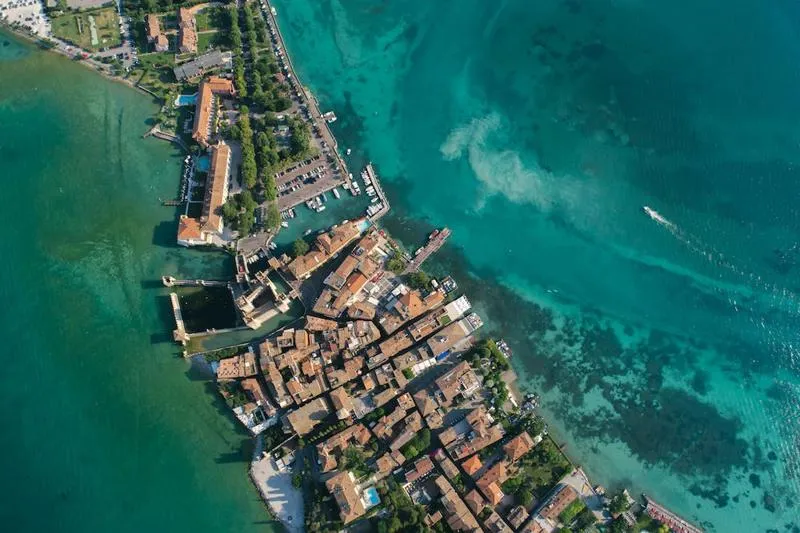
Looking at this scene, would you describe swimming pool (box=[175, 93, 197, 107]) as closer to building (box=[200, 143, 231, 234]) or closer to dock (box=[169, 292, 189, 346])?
building (box=[200, 143, 231, 234])

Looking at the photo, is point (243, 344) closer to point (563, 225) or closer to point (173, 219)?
point (173, 219)

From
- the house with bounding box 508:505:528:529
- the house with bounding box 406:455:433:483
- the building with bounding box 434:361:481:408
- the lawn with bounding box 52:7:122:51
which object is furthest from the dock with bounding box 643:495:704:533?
the lawn with bounding box 52:7:122:51

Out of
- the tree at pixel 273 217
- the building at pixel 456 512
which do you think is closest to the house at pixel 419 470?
the building at pixel 456 512

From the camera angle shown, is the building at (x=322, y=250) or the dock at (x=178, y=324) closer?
the dock at (x=178, y=324)

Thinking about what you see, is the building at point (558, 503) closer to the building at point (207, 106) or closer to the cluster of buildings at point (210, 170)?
the cluster of buildings at point (210, 170)

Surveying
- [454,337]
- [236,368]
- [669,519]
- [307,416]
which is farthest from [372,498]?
[669,519]

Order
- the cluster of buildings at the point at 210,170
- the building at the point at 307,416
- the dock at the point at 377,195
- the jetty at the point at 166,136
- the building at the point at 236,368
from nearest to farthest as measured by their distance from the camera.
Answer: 1. the building at the point at 307,416
2. the building at the point at 236,368
3. the cluster of buildings at the point at 210,170
4. the dock at the point at 377,195
5. the jetty at the point at 166,136

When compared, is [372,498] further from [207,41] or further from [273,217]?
[207,41]

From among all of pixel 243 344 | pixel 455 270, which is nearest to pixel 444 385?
pixel 455 270
